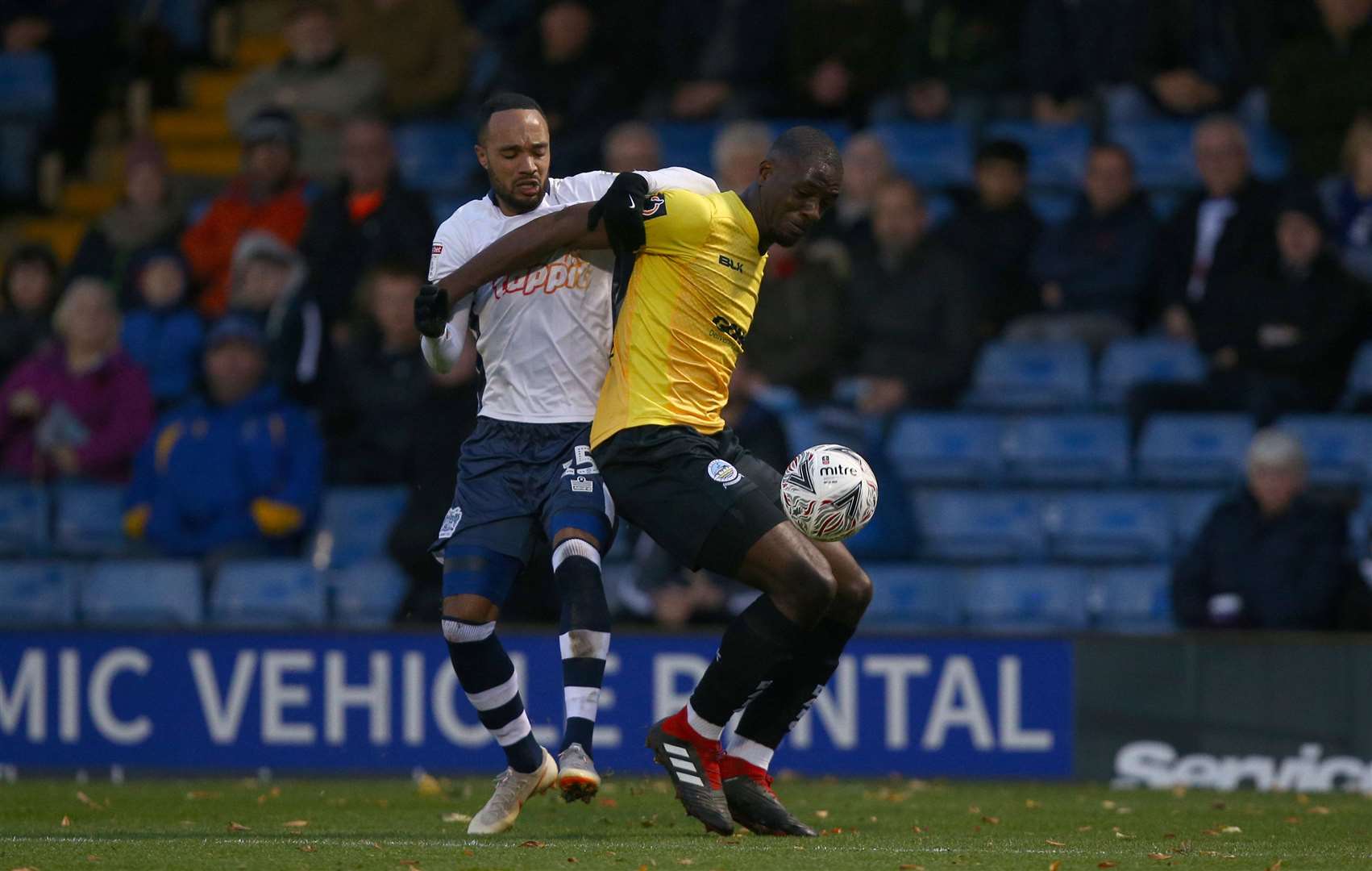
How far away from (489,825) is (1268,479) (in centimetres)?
510

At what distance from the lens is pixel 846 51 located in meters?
14.1

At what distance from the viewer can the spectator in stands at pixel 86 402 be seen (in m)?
12.7

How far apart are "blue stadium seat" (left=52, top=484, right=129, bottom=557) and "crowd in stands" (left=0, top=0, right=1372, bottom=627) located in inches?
6.5

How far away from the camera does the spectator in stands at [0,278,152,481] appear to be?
12.7 metres

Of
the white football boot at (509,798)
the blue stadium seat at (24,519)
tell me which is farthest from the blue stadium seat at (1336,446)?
the blue stadium seat at (24,519)

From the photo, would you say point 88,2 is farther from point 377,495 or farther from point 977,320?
point 977,320

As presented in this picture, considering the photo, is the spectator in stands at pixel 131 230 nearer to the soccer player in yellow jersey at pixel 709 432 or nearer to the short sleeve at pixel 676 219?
the soccer player in yellow jersey at pixel 709 432

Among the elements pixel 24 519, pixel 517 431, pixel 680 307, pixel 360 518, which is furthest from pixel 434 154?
pixel 680 307

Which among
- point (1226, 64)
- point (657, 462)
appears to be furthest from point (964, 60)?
point (657, 462)

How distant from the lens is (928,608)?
11.7 meters

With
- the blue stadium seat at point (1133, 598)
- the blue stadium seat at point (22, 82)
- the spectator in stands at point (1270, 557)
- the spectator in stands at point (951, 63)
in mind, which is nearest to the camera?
Answer: the spectator in stands at point (1270, 557)

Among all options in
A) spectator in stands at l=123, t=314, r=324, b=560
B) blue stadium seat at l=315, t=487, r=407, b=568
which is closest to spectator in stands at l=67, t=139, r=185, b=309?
spectator in stands at l=123, t=314, r=324, b=560

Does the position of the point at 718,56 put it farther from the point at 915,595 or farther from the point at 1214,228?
the point at 915,595

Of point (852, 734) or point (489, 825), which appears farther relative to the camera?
point (852, 734)
